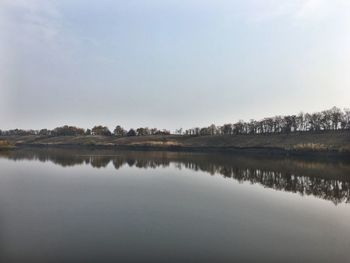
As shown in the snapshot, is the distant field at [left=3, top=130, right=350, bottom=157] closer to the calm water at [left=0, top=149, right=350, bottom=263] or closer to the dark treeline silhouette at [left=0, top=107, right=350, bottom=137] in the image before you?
the dark treeline silhouette at [left=0, top=107, right=350, bottom=137]

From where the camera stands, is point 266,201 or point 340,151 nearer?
point 266,201

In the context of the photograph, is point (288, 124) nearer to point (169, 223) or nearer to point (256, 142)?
point (256, 142)

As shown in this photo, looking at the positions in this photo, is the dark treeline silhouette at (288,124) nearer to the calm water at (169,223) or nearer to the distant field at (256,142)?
the distant field at (256,142)

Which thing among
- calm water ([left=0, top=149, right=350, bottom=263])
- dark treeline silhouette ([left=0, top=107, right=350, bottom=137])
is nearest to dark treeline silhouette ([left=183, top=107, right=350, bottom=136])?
dark treeline silhouette ([left=0, top=107, right=350, bottom=137])

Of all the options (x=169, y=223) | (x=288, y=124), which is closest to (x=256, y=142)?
(x=288, y=124)

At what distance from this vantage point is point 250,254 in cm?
843

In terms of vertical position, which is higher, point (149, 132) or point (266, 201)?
point (149, 132)

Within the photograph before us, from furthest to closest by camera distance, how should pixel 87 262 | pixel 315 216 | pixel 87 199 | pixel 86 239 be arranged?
pixel 87 199 → pixel 315 216 → pixel 86 239 → pixel 87 262

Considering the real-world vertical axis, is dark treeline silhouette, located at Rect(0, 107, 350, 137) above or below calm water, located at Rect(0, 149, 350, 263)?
above

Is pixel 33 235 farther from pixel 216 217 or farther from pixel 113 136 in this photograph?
pixel 113 136

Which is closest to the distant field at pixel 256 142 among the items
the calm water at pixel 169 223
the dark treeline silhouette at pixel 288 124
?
the dark treeline silhouette at pixel 288 124

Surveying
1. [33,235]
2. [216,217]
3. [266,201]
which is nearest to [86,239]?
[33,235]

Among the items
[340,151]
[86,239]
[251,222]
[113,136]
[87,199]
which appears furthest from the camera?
[113,136]

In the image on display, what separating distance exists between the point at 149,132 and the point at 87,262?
89762 mm
